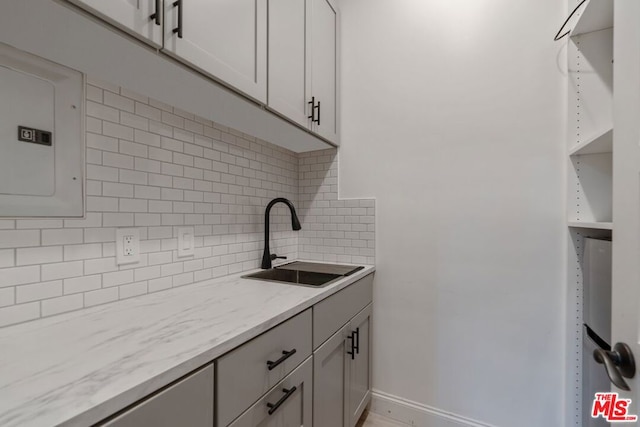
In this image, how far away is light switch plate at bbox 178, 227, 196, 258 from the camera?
1227 mm

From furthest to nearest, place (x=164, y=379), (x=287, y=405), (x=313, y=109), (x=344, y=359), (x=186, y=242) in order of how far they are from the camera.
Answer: (x=313, y=109) → (x=344, y=359) → (x=186, y=242) → (x=287, y=405) → (x=164, y=379)

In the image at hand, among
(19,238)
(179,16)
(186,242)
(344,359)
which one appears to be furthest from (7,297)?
(344,359)

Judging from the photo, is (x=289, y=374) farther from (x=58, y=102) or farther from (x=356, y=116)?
(x=356, y=116)

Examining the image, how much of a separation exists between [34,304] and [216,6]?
1092 millimetres

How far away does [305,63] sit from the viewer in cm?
146

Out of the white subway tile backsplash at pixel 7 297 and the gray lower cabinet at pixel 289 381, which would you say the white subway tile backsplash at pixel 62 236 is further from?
the gray lower cabinet at pixel 289 381

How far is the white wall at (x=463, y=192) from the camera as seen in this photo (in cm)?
140

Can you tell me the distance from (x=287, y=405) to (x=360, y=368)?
2.48 feet

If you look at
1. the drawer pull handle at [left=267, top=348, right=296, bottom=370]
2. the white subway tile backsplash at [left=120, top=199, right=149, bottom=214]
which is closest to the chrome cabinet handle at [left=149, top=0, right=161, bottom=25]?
the white subway tile backsplash at [left=120, top=199, right=149, bottom=214]

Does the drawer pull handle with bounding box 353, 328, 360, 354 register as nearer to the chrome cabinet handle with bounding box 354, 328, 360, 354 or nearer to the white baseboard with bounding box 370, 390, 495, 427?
the chrome cabinet handle with bounding box 354, 328, 360, 354

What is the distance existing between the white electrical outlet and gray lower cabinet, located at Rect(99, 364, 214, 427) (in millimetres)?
618

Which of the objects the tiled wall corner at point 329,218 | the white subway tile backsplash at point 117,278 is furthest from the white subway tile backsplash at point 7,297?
the tiled wall corner at point 329,218

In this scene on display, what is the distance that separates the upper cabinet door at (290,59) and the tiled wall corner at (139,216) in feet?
1.25

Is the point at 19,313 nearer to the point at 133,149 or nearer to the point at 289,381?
the point at 133,149
